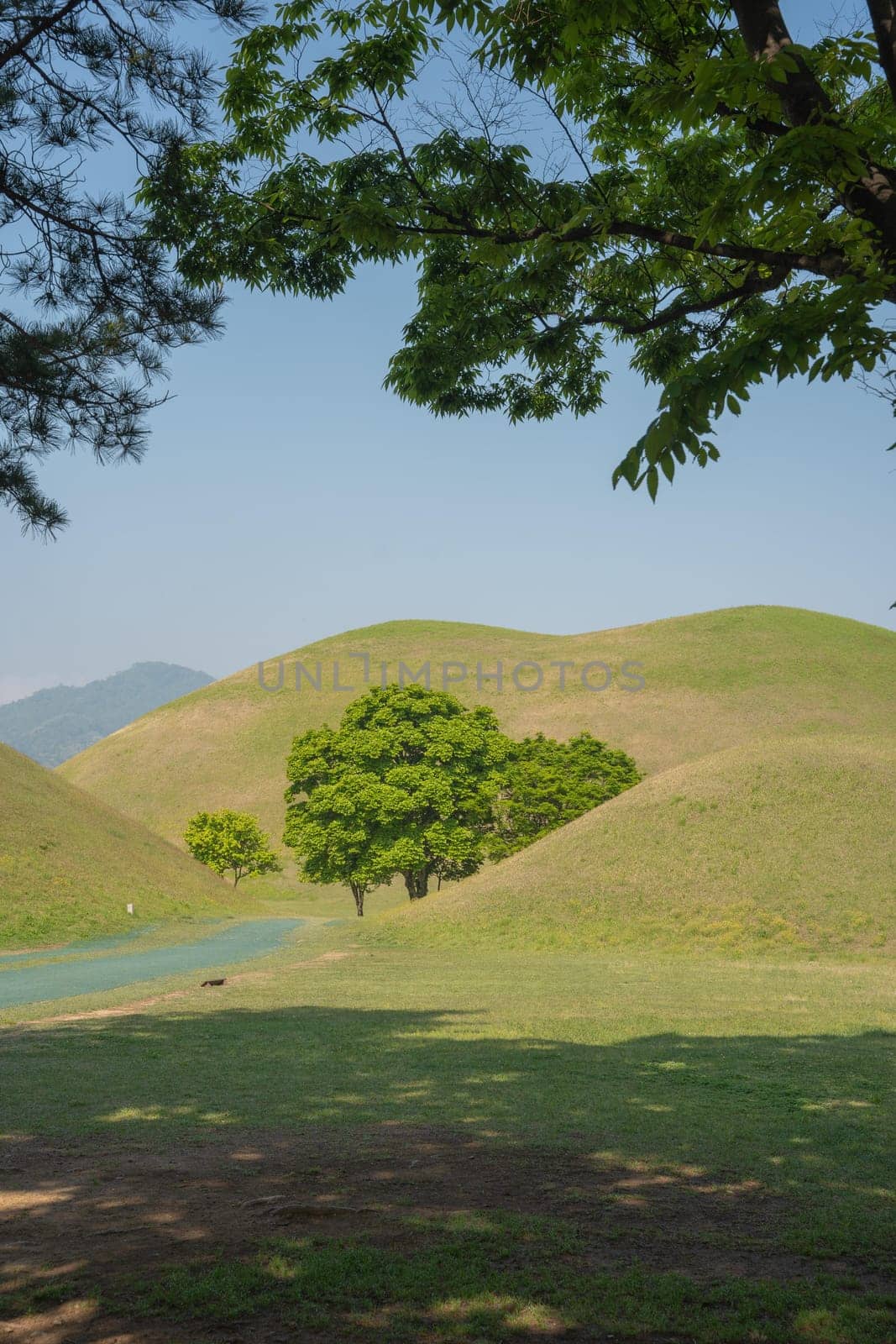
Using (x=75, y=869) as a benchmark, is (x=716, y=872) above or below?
below

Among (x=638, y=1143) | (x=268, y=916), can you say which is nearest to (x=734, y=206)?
(x=638, y=1143)

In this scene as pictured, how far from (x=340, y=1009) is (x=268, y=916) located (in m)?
39.0

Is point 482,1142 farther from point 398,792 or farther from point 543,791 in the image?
point 543,791

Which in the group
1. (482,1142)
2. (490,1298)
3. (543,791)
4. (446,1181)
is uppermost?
(543,791)

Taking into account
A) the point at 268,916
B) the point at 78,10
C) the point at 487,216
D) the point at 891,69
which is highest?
the point at 78,10

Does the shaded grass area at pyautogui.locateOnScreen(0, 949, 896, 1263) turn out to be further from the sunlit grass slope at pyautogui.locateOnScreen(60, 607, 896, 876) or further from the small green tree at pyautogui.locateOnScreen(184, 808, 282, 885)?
the sunlit grass slope at pyautogui.locateOnScreen(60, 607, 896, 876)

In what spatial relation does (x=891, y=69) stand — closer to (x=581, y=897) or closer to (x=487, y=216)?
(x=487, y=216)

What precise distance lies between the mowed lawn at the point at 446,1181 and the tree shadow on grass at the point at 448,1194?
2 centimetres

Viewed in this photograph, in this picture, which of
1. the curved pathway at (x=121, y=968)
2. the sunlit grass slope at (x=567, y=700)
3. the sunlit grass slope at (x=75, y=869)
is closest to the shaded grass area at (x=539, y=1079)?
the curved pathway at (x=121, y=968)

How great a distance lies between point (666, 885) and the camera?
30.9 metres

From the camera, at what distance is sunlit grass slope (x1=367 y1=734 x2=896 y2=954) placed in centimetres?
2781

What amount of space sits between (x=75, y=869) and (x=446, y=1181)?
3921cm

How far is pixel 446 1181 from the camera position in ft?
21.5

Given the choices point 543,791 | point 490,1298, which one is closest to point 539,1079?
point 490,1298
